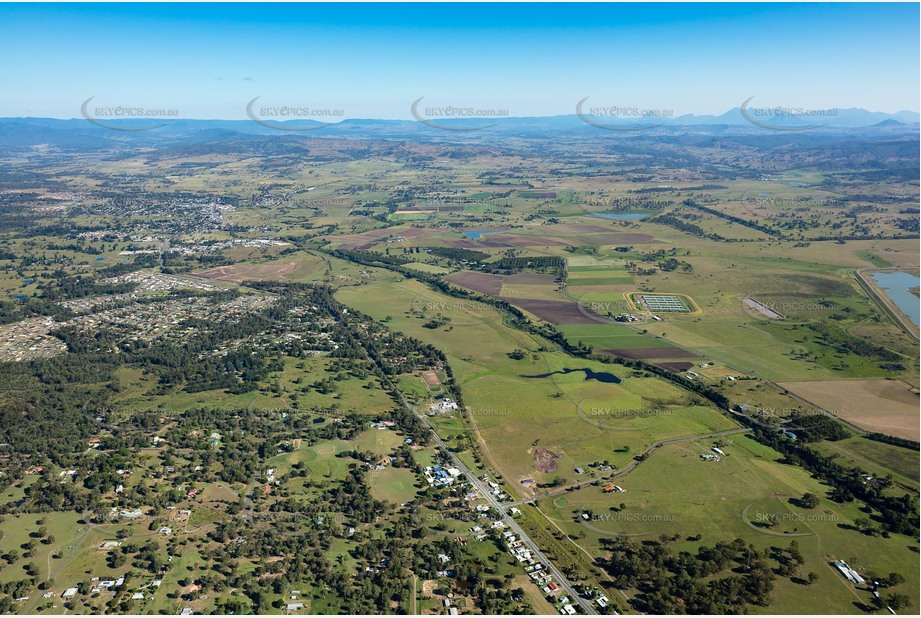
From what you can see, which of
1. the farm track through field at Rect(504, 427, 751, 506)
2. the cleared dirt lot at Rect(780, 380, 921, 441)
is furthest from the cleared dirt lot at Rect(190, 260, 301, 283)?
the cleared dirt lot at Rect(780, 380, 921, 441)

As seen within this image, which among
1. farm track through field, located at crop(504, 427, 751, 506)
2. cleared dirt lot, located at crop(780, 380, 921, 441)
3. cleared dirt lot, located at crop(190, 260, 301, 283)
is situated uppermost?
cleared dirt lot, located at crop(780, 380, 921, 441)

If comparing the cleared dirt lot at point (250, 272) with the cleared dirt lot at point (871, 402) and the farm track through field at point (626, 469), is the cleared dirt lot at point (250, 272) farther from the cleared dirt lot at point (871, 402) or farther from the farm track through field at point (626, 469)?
the cleared dirt lot at point (871, 402)

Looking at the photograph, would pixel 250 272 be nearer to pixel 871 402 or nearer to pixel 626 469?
pixel 626 469

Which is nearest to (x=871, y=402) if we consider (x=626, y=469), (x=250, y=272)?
(x=626, y=469)

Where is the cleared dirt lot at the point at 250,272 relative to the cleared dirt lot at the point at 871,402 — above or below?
below

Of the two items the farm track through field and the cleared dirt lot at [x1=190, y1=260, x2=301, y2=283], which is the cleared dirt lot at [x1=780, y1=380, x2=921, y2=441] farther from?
the cleared dirt lot at [x1=190, y1=260, x2=301, y2=283]

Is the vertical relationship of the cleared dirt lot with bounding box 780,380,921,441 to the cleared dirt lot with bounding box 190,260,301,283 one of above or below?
above

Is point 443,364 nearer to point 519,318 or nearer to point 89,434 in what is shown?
point 519,318

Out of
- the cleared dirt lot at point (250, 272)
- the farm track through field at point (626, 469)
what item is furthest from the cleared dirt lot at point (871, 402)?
the cleared dirt lot at point (250, 272)
